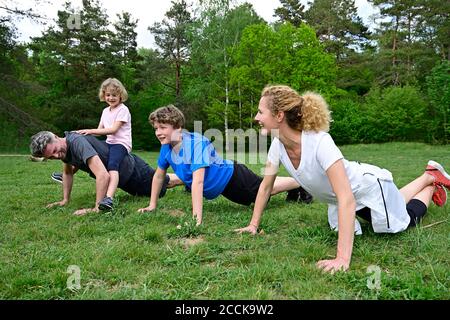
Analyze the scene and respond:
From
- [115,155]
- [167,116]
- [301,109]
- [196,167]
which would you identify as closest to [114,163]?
[115,155]

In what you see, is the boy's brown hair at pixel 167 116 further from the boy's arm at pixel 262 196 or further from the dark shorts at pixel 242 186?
the boy's arm at pixel 262 196

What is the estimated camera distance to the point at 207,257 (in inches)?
118

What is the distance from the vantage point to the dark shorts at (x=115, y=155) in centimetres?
521

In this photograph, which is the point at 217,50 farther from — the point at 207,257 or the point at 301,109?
the point at 207,257

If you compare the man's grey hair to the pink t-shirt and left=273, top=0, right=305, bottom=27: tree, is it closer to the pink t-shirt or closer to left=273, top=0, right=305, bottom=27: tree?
the pink t-shirt

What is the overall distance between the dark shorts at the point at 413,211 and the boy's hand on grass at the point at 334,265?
37.6 inches

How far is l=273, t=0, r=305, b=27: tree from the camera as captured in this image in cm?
4138

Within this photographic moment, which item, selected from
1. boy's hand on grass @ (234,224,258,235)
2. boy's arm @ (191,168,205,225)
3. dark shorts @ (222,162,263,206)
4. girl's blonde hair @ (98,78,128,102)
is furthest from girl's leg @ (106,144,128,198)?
boy's hand on grass @ (234,224,258,235)

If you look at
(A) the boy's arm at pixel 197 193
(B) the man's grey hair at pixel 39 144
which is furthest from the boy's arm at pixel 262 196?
(B) the man's grey hair at pixel 39 144

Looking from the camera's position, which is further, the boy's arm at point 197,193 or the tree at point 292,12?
the tree at point 292,12

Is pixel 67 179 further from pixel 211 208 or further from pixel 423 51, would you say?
pixel 423 51

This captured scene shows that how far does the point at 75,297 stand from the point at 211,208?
279 centimetres
